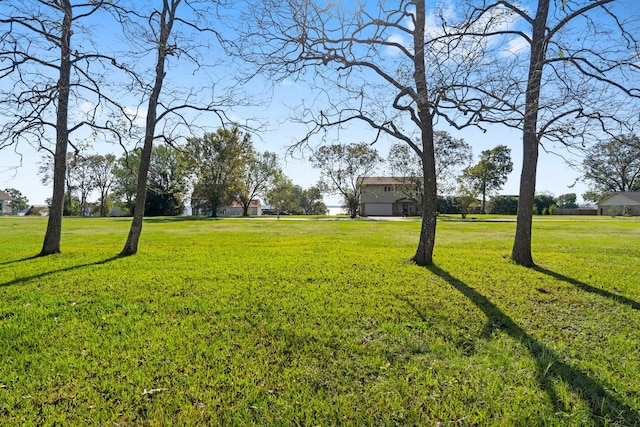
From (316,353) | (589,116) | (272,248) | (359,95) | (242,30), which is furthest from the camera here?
(272,248)

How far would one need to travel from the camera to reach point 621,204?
1836 inches

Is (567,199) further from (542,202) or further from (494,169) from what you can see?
(494,169)

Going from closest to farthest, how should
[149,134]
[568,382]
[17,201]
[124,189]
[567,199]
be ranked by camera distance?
[568,382] < [149,134] < [124,189] < [17,201] < [567,199]

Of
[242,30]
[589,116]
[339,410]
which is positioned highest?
[242,30]

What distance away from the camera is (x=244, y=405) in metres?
2.59

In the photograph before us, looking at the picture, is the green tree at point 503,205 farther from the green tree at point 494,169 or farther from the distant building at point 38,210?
the distant building at point 38,210

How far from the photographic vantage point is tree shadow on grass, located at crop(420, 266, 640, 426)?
2.52 metres

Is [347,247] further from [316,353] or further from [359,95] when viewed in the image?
[316,353]

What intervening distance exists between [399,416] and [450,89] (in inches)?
149

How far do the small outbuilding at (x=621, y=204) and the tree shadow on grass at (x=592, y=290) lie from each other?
49.6m

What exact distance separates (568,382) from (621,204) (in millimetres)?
58883

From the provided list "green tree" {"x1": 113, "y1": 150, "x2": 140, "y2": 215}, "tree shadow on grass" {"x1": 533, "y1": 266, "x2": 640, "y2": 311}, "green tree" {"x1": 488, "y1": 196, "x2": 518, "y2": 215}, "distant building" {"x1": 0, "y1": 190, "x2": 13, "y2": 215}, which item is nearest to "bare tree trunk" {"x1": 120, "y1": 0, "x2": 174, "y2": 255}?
"tree shadow on grass" {"x1": 533, "y1": 266, "x2": 640, "y2": 311}

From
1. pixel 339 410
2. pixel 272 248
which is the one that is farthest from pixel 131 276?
pixel 339 410

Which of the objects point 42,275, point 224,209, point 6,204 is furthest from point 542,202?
point 6,204
